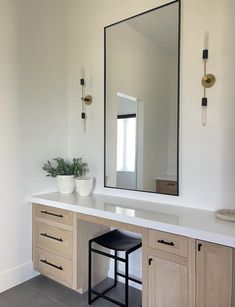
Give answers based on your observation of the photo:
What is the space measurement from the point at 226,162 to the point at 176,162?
1.29ft

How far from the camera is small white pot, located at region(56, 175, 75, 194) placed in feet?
8.55

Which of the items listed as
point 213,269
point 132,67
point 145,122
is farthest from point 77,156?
point 213,269

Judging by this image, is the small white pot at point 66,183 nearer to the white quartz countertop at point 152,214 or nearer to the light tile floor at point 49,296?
the white quartz countertop at point 152,214

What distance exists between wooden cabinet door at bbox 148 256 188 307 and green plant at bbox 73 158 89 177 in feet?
4.12

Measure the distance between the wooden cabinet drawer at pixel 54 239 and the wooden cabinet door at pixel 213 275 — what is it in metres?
1.12

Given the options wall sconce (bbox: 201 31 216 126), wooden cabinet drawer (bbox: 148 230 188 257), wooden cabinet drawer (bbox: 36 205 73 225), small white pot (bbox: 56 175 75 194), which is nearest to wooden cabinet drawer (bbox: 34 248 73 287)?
wooden cabinet drawer (bbox: 36 205 73 225)

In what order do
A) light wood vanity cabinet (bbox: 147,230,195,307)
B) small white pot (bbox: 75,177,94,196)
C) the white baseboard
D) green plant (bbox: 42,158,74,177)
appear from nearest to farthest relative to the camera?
light wood vanity cabinet (bbox: 147,230,195,307), the white baseboard, small white pot (bbox: 75,177,94,196), green plant (bbox: 42,158,74,177)

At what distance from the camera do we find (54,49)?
108 inches

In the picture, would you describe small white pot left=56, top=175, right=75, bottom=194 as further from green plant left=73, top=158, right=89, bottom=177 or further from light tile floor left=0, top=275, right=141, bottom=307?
light tile floor left=0, top=275, right=141, bottom=307

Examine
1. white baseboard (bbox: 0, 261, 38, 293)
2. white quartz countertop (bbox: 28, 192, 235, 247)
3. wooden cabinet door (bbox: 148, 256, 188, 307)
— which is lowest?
white baseboard (bbox: 0, 261, 38, 293)

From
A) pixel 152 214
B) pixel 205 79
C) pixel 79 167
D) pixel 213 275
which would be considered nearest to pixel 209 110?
pixel 205 79

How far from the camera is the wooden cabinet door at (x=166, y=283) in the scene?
160 cm

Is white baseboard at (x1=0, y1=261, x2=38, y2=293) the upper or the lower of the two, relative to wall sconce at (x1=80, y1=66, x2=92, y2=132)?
lower

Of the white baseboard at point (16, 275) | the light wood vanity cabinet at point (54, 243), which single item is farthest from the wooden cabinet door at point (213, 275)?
the white baseboard at point (16, 275)
